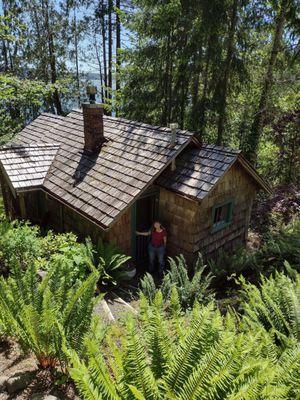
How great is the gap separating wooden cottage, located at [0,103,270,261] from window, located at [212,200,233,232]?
30 millimetres

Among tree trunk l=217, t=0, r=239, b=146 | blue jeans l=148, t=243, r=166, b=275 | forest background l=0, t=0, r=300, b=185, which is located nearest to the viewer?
blue jeans l=148, t=243, r=166, b=275

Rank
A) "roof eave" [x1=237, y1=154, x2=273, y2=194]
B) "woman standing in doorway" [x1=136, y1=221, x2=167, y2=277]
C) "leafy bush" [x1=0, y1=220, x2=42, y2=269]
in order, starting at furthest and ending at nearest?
"roof eave" [x1=237, y1=154, x2=273, y2=194]
"woman standing in doorway" [x1=136, y1=221, x2=167, y2=277]
"leafy bush" [x1=0, y1=220, x2=42, y2=269]

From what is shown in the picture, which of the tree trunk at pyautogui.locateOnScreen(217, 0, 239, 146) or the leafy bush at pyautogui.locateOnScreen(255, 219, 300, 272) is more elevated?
the tree trunk at pyautogui.locateOnScreen(217, 0, 239, 146)

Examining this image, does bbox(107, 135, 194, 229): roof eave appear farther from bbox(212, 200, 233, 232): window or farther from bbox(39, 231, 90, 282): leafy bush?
bbox(212, 200, 233, 232): window

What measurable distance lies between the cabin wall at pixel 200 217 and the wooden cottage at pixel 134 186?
29 millimetres

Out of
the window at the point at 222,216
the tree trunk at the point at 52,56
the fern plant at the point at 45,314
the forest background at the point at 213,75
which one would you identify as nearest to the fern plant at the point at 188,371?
the fern plant at the point at 45,314

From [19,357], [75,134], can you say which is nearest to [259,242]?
[75,134]

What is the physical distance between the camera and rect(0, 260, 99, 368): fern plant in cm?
352

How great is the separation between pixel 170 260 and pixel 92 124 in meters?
4.86

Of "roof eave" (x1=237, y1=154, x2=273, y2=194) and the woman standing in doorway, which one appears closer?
the woman standing in doorway

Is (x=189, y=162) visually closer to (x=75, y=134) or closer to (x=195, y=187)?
(x=195, y=187)

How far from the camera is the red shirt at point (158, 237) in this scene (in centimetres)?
868

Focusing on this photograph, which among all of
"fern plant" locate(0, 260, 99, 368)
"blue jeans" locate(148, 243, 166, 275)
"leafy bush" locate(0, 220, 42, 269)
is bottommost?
"blue jeans" locate(148, 243, 166, 275)

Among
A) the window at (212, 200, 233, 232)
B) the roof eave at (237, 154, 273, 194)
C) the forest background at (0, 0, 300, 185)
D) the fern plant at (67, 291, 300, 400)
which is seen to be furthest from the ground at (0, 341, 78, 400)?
the forest background at (0, 0, 300, 185)
